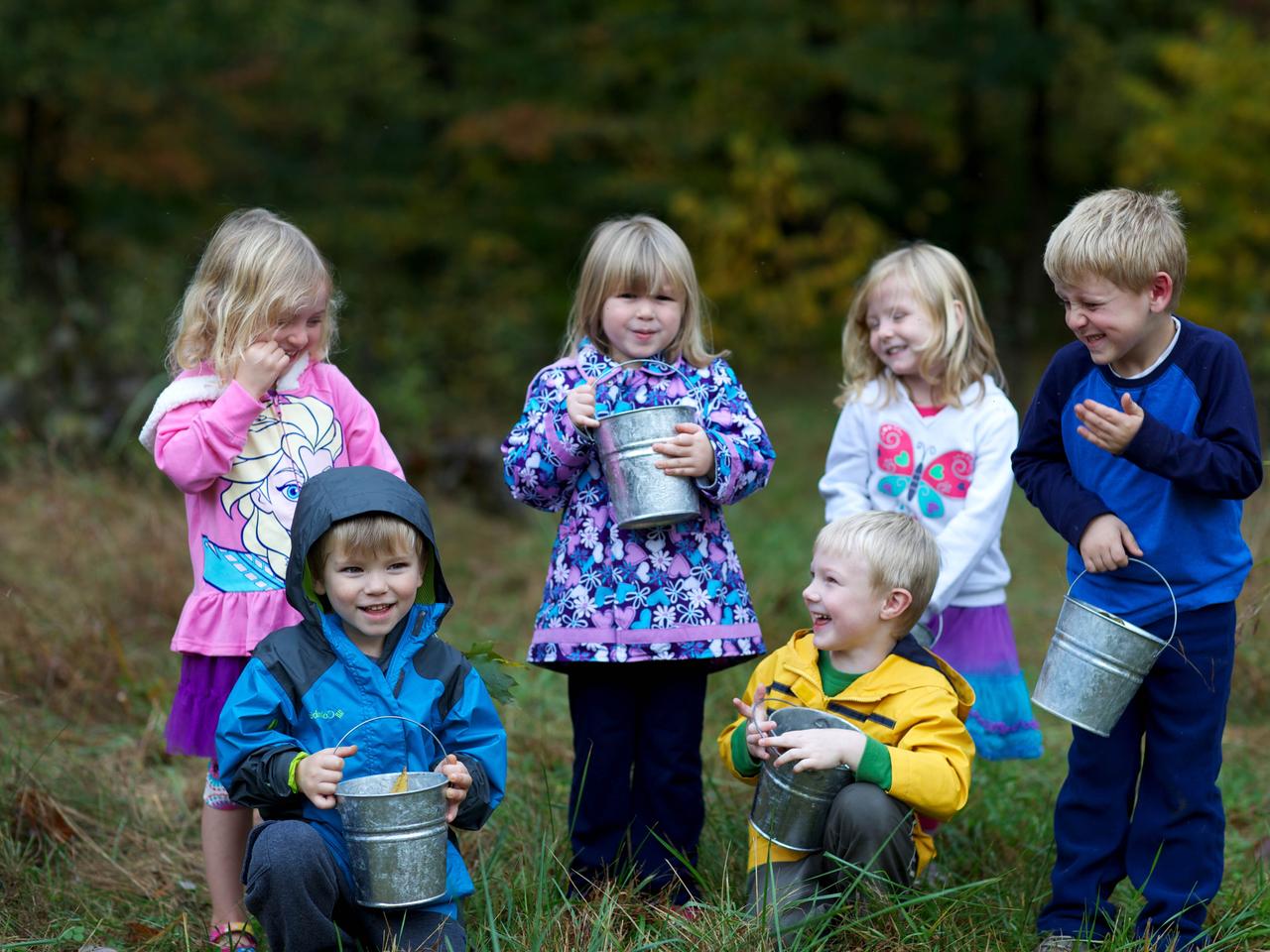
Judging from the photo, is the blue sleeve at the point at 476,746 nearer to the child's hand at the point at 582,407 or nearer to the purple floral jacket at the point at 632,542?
the purple floral jacket at the point at 632,542

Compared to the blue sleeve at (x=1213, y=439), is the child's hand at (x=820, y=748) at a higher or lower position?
lower

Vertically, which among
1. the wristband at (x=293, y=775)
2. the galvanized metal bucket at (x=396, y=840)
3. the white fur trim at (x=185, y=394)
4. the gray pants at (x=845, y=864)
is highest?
the white fur trim at (x=185, y=394)

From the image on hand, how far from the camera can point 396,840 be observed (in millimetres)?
2559

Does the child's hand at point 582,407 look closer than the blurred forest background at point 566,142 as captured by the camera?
Yes

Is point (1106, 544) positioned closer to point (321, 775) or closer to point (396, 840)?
point (396, 840)

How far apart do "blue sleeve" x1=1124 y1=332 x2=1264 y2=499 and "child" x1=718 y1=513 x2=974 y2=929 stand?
0.55m

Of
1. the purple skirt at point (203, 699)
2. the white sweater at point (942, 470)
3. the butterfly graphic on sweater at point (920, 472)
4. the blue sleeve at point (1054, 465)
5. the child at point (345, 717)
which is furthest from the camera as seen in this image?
the butterfly graphic on sweater at point (920, 472)

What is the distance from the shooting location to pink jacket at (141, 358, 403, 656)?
10.1 ft

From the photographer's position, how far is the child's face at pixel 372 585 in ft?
9.20

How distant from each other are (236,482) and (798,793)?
1.48 meters

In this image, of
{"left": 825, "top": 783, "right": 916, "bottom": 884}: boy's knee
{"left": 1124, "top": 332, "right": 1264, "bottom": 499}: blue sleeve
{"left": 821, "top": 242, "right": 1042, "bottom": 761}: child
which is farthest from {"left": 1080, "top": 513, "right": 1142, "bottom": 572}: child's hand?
{"left": 825, "top": 783, "right": 916, "bottom": 884}: boy's knee

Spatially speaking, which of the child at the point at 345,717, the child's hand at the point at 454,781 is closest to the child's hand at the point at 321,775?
the child at the point at 345,717

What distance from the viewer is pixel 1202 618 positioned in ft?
9.80

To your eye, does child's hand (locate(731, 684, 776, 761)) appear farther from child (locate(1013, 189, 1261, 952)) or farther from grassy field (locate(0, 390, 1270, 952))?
child (locate(1013, 189, 1261, 952))
